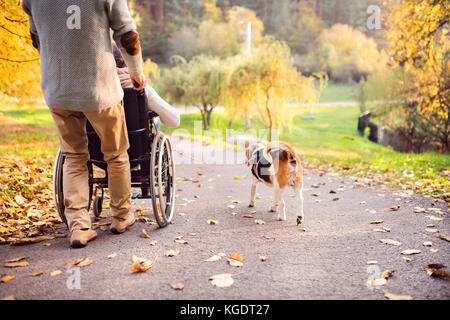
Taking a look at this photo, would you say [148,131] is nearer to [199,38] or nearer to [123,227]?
[123,227]

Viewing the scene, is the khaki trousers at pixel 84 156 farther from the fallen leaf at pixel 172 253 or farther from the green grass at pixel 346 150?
the green grass at pixel 346 150

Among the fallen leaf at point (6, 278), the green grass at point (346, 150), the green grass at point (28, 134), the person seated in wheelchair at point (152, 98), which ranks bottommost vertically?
the green grass at point (346, 150)

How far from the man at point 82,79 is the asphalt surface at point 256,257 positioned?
0.49m

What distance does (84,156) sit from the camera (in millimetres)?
3262

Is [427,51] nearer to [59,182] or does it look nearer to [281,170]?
[281,170]

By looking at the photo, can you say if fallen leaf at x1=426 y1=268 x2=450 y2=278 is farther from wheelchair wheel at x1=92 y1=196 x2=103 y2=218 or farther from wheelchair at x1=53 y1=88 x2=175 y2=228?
wheelchair wheel at x1=92 y1=196 x2=103 y2=218

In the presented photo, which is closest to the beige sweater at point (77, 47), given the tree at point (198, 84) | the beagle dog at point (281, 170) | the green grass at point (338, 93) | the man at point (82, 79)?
the man at point (82, 79)

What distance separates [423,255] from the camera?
9.57 feet

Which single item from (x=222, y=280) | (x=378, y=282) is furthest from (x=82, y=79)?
(x=378, y=282)

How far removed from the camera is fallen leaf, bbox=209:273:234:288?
2.38m

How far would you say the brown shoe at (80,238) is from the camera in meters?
2.99

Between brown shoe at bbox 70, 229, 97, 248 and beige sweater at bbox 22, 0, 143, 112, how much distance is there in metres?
1.07

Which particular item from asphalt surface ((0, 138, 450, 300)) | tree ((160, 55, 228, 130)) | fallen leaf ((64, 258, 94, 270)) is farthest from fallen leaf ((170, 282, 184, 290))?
tree ((160, 55, 228, 130))

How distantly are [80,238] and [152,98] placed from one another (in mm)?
1502
